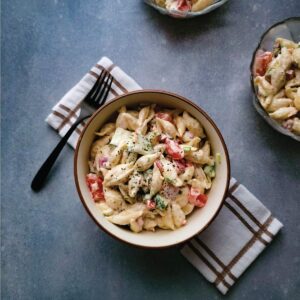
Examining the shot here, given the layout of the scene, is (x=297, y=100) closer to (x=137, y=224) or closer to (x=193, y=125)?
Answer: (x=193, y=125)

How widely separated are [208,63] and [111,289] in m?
0.90

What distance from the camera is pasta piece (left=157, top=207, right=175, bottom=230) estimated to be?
1410mm

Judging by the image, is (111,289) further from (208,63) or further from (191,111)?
(208,63)

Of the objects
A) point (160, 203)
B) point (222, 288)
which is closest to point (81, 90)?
point (160, 203)

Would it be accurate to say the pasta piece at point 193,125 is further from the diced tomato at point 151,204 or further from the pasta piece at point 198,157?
the diced tomato at point 151,204

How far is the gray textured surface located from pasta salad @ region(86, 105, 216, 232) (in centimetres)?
21

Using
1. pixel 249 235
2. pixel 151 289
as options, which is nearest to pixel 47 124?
pixel 151 289

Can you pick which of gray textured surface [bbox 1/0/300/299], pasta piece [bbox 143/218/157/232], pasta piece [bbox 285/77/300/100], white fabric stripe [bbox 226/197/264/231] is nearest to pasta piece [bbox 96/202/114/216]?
pasta piece [bbox 143/218/157/232]

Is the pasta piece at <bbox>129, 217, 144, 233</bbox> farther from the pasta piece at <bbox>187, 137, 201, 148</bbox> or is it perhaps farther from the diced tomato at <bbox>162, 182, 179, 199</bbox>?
the pasta piece at <bbox>187, 137, 201, 148</bbox>

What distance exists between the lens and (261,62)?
5.24 ft

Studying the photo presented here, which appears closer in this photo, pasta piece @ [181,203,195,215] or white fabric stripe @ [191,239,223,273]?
pasta piece @ [181,203,195,215]

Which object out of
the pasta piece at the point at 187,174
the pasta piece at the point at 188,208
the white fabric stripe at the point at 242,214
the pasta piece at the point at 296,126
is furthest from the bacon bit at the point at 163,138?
the pasta piece at the point at 296,126

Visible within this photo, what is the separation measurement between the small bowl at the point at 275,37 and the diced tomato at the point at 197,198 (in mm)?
359

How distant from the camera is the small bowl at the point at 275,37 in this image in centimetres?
155
